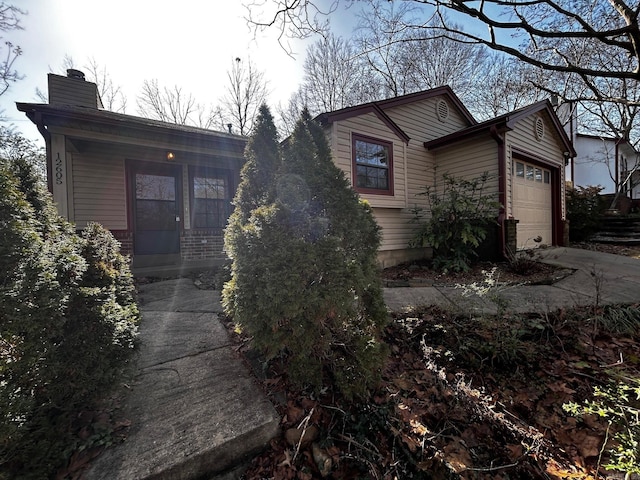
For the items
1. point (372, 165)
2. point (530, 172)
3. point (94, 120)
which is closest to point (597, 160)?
point (530, 172)

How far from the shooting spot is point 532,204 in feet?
24.6

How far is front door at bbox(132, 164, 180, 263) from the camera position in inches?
243

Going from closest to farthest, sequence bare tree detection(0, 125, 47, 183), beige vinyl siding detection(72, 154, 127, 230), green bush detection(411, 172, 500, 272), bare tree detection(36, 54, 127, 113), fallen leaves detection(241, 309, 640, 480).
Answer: fallen leaves detection(241, 309, 640, 480), beige vinyl siding detection(72, 154, 127, 230), green bush detection(411, 172, 500, 272), bare tree detection(0, 125, 47, 183), bare tree detection(36, 54, 127, 113)

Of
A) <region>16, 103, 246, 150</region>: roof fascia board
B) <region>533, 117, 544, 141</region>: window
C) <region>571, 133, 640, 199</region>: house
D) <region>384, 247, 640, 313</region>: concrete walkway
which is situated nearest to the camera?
<region>384, 247, 640, 313</region>: concrete walkway

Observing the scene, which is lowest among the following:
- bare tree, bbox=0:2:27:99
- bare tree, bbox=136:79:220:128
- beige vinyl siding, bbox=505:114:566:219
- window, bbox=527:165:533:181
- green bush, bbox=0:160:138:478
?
green bush, bbox=0:160:138:478

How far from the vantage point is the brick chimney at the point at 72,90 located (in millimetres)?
5742

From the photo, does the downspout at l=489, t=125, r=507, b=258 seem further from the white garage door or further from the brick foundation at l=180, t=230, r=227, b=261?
the brick foundation at l=180, t=230, r=227, b=261

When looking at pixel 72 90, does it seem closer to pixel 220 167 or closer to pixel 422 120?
pixel 220 167

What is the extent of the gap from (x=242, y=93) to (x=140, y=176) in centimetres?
1283

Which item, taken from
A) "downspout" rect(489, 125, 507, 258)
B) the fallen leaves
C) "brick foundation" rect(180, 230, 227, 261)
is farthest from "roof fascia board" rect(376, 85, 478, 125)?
the fallen leaves

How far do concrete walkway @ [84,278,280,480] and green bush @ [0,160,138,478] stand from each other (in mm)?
273

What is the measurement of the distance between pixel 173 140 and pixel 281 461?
5.75m

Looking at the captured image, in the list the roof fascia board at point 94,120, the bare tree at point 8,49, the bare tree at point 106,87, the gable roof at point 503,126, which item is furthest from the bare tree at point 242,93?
the gable roof at point 503,126

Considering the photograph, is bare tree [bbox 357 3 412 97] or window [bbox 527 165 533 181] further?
window [bbox 527 165 533 181]
